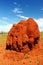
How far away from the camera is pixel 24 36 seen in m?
18.7

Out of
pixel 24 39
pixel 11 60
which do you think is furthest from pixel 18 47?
pixel 11 60

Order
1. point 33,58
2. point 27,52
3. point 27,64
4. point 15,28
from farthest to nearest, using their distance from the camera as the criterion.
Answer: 1. point 15,28
2. point 27,52
3. point 33,58
4. point 27,64

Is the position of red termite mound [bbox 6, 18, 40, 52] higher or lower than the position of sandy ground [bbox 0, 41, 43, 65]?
higher

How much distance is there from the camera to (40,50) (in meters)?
18.7

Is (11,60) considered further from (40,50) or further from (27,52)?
(40,50)

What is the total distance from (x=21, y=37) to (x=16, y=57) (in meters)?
2.49

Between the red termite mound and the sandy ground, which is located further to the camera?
the red termite mound

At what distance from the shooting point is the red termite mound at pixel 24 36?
61.1ft

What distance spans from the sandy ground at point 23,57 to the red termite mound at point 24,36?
0.64m

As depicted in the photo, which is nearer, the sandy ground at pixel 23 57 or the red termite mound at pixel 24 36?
the sandy ground at pixel 23 57

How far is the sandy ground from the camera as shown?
619 inches

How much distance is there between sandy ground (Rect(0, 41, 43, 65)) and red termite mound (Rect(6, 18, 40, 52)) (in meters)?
0.64

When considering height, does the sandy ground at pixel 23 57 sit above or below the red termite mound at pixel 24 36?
below

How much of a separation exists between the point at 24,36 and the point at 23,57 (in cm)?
255
